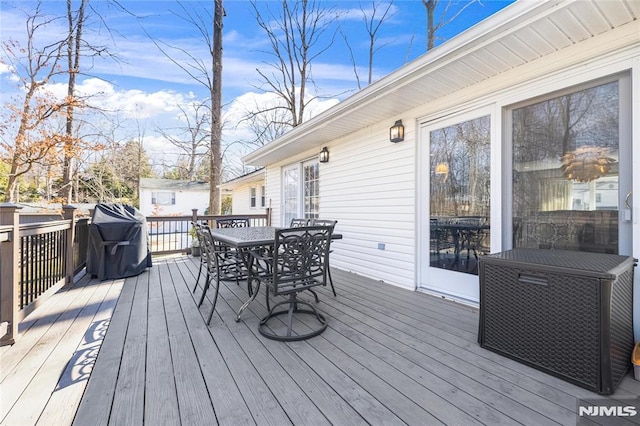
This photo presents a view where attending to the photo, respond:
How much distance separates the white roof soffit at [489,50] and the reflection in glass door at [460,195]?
500 millimetres

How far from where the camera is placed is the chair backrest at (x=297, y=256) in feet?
7.44

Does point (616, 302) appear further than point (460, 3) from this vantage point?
No

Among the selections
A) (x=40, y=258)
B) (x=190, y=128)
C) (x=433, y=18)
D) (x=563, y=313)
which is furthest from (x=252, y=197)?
(x=563, y=313)

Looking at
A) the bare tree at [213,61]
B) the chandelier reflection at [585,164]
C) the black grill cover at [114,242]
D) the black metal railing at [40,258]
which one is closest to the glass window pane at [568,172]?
the chandelier reflection at [585,164]

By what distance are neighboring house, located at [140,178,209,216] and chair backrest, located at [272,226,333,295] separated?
19325mm

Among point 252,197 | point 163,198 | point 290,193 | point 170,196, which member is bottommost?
point 290,193

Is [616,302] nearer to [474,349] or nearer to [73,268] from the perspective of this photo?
[474,349]

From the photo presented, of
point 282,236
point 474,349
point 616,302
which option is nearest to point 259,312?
point 282,236

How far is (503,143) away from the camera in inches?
107

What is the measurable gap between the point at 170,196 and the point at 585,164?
70.5 feet

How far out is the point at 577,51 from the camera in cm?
221

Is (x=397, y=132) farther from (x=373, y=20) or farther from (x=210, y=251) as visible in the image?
(x=373, y=20)

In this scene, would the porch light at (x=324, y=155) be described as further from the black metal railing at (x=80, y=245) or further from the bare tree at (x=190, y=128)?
the bare tree at (x=190, y=128)

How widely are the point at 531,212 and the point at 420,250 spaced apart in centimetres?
128
